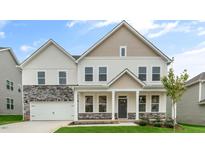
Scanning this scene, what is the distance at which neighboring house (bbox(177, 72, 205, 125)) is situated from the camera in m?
15.8

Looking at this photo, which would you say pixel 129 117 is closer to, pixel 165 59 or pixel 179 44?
pixel 165 59

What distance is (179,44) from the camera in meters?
12.0

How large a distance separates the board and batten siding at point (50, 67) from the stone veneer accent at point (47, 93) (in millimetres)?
418

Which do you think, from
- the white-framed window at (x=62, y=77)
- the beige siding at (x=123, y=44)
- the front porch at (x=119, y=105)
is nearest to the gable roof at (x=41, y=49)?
the white-framed window at (x=62, y=77)

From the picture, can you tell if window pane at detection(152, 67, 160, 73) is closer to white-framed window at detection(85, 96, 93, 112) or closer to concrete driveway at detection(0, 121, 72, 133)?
white-framed window at detection(85, 96, 93, 112)

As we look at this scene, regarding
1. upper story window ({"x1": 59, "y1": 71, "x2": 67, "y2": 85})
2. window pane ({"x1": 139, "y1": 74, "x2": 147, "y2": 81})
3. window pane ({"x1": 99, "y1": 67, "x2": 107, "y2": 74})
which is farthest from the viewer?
upper story window ({"x1": 59, "y1": 71, "x2": 67, "y2": 85})

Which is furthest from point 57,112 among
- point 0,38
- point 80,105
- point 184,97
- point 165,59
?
point 184,97

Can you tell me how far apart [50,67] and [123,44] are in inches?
269

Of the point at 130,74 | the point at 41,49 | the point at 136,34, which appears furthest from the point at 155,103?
the point at 41,49

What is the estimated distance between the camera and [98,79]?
50.8ft

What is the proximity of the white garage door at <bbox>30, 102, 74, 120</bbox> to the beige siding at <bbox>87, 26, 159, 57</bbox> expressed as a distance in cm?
522

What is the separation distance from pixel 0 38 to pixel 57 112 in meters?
8.23

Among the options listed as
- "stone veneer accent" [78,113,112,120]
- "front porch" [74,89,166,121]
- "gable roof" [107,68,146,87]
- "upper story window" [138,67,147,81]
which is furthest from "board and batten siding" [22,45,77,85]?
"upper story window" [138,67,147,81]

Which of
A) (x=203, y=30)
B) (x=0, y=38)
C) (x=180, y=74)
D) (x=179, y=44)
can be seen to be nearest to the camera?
(x=180, y=74)
